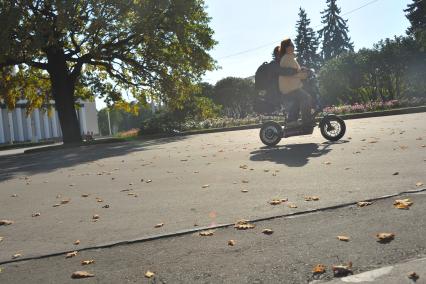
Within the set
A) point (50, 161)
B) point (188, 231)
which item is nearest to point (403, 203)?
point (188, 231)

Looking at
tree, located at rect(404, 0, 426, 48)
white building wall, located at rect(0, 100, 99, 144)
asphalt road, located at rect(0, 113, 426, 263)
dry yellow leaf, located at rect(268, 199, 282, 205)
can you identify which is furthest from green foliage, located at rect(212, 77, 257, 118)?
dry yellow leaf, located at rect(268, 199, 282, 205)

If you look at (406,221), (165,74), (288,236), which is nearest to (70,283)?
(288,236)

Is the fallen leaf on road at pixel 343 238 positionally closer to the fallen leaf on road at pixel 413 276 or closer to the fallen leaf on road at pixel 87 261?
the fallen leaf on road at pixel 413 276

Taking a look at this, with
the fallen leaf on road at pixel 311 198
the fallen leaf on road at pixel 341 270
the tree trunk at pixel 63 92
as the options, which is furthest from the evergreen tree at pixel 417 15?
the fallen leaf on road at pixel 341 270

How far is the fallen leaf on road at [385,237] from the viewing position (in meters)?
3.46

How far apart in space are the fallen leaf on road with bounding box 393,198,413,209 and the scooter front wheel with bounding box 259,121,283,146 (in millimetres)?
6386

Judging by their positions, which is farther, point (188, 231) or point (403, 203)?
point (403, 203)

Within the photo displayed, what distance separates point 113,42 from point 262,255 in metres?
20.2

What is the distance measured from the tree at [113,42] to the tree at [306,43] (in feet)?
192

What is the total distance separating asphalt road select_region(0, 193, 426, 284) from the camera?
3.09 m

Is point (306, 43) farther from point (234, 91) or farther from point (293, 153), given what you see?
point (293, 153)

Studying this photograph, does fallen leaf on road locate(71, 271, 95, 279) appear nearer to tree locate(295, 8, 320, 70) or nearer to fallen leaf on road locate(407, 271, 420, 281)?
fallen leaf on road locate(407, 271, 420, 281)

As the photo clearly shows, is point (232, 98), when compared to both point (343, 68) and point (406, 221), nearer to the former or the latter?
point (343, 68)

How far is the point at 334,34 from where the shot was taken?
7925 cm
